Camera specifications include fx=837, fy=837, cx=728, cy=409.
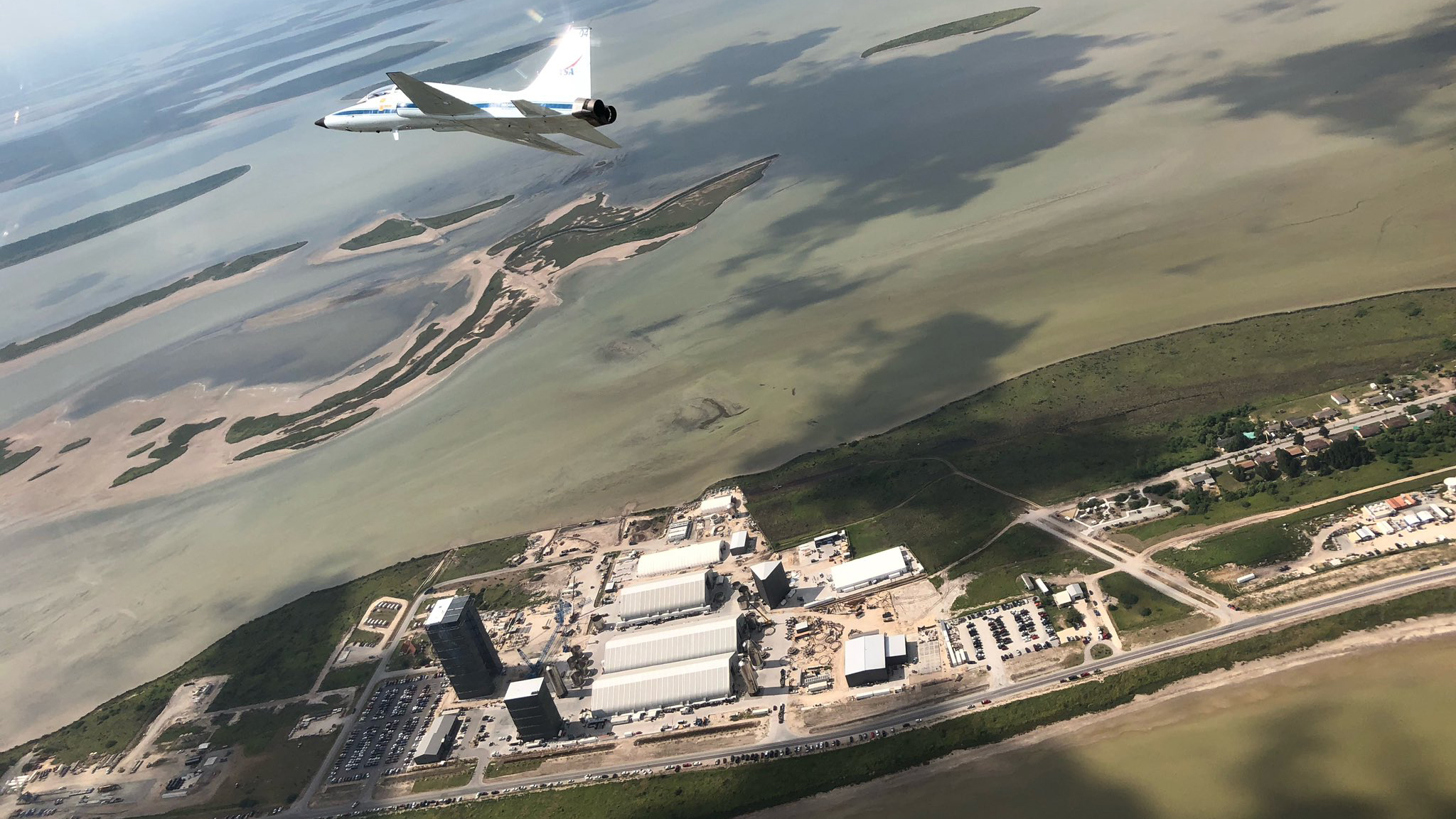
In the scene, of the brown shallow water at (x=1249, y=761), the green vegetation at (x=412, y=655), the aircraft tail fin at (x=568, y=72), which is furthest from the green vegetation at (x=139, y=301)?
the brown shallow water at (x=1249, y=761)

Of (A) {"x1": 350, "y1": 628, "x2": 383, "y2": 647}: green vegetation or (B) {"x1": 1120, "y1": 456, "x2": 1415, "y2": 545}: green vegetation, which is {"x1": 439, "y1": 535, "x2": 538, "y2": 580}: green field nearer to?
(A) {"x1": 350, "y1": 628, "x2": 383, "y2": 647}: green vegetation

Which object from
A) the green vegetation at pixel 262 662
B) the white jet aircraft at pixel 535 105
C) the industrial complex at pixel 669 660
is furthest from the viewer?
the green vegetation at pixel 262 662

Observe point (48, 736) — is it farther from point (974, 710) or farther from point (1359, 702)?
point (1359, 702)

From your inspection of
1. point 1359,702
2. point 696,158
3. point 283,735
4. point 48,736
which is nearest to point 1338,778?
point 1359,702

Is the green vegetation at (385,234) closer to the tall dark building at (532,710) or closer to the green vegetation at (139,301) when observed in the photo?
the green vegetation at (139,301)

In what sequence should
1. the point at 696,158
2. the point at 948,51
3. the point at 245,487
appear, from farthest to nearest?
the point at 948,51 < the point at 696,158 < the point at 245,487
